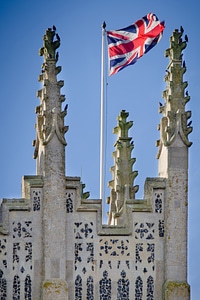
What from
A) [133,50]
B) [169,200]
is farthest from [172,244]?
[133,50]

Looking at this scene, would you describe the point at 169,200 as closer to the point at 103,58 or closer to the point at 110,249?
the point at 110,249

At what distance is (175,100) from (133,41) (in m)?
3.30

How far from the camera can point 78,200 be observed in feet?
177

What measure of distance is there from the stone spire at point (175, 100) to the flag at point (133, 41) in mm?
1973

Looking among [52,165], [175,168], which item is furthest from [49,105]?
[175,168]

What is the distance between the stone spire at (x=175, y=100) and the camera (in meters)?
54.4

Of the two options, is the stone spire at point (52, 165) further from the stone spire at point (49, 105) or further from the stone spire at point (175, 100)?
the stone spire at point (175, 100)

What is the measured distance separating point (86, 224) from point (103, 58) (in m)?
6.11

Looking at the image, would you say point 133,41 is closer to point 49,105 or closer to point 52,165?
point 49,105

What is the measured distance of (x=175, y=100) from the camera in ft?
180

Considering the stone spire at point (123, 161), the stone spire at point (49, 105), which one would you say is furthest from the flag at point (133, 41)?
the stone spire at point (49, 105)

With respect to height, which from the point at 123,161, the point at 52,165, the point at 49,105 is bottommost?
the point at 52,165

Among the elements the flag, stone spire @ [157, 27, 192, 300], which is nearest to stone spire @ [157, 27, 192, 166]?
stone spire @ [157, 27, 192, 300]

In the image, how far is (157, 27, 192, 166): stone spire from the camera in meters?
54.4
